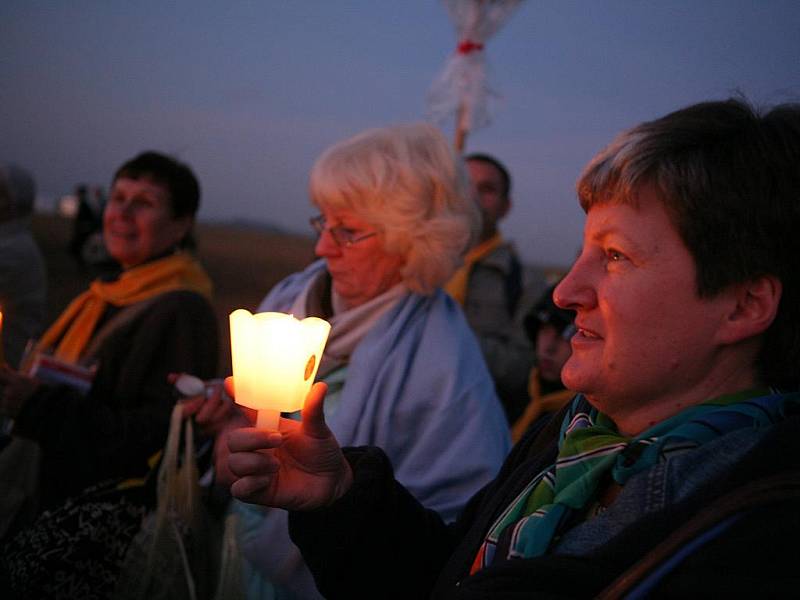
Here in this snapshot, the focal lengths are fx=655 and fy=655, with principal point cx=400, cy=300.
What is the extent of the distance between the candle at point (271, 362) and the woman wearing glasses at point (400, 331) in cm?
108

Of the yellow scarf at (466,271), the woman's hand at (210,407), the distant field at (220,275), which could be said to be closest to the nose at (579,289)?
the woman's hand at (210,407)

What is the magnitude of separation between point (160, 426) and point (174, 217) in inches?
53.0

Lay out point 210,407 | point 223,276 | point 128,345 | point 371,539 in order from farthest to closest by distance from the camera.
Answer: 1. point 223,276
2. point 128,345
3. point 210,407
4. point 371,539

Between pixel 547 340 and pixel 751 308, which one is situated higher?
pixel 751 308

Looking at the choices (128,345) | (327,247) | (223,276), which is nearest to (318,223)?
(327,247)

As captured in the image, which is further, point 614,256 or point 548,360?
point 548,360

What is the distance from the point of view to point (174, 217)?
383 cm

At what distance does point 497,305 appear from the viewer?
470 centimetres

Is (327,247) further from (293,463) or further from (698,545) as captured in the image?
(698,545)

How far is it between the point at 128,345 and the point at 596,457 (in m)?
2.57

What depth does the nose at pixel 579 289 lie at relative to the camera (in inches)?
59.5

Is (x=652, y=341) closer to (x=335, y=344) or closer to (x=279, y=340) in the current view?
(x=279, y=340)

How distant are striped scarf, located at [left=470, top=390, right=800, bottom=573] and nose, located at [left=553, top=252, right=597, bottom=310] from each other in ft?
0.96

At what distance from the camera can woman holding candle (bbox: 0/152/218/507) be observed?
9.66ft
